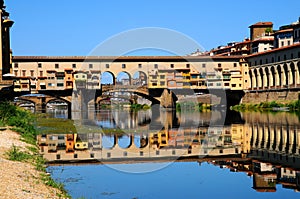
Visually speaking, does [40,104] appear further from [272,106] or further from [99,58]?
[272,106]

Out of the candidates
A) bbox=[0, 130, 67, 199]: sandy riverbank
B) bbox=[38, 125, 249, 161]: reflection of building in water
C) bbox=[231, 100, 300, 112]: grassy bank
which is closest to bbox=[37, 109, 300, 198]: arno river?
bbox=[38, 125, 249, 161]: reflection of building in water

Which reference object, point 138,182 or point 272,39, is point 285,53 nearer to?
point 272,39

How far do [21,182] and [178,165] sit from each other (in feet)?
21.2

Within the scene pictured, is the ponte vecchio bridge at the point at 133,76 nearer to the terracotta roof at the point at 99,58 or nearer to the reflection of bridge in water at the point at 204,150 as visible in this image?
the terracotta roof at the point at 99,58

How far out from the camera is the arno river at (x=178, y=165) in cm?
1141

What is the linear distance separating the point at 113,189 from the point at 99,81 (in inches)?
1965

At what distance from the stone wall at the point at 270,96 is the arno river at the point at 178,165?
1175 inches

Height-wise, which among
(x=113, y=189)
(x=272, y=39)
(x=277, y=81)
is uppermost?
(x=272, y=39)

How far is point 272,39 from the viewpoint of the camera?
69.9m

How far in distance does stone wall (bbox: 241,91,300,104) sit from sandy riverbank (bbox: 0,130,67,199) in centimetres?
4395

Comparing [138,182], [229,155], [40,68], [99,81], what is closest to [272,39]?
[99,81]

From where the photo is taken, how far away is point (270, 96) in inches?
2313

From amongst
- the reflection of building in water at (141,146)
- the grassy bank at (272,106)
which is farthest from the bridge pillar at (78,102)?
the reflection of building in water at (141,146)

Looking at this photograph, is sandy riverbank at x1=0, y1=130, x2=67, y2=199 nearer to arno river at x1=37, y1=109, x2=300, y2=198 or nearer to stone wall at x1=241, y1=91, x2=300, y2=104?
arno river at x1=37, y1=109, x2=300, y2=198
